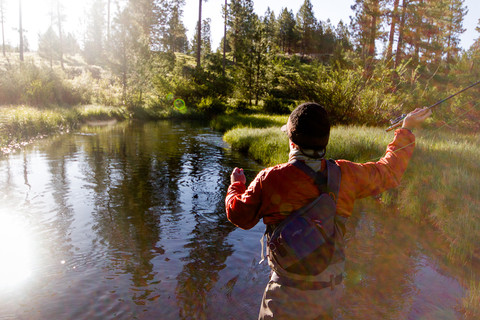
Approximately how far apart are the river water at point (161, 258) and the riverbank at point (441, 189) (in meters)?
0.27

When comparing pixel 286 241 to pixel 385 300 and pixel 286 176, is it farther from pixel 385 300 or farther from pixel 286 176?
pixel 385 300

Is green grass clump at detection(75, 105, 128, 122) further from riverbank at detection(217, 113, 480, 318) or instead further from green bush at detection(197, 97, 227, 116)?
riverbank at detection(217, 113, 480, 318)

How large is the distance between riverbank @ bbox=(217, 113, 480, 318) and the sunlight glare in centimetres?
596

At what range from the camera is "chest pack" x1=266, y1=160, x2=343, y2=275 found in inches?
79.5

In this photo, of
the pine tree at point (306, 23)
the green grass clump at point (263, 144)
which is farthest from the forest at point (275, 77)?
the pine tree at point (306, 23)

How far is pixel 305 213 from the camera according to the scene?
80.1 inches

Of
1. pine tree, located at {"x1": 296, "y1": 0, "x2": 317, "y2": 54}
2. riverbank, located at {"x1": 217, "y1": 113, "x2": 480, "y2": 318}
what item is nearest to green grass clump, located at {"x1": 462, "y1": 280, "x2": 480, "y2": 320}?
riverbank, located at {"x1": 217, "y1": 113, "x2": 480, "y2": 318}

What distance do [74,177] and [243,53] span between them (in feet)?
96.3

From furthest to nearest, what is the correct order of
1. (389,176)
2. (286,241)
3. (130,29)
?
(130,29) < (389,176) < (286,241)

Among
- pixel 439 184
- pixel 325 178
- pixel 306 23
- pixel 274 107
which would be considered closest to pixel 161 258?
pixel 325 178

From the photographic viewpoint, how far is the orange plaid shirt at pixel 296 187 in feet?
6.76

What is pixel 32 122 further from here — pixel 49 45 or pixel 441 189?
pixel 49 45

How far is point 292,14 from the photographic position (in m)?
91.7

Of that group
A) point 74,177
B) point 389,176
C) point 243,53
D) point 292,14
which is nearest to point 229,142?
point 74,177
